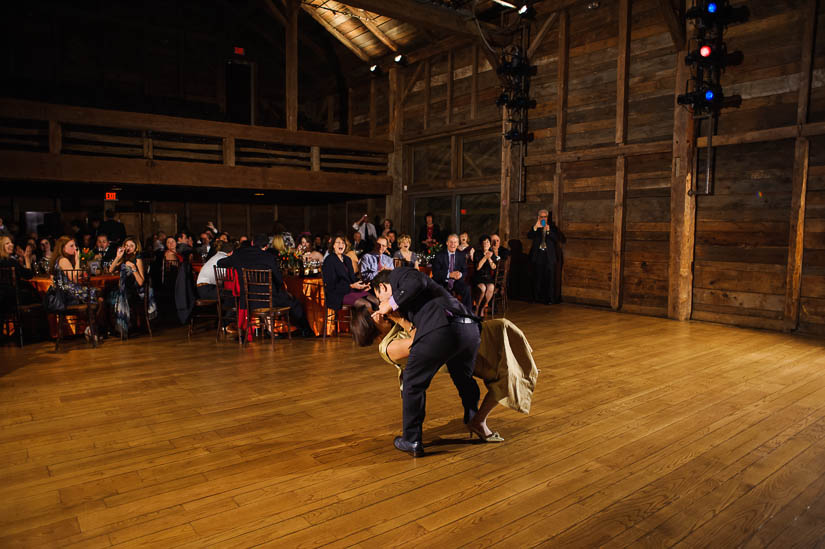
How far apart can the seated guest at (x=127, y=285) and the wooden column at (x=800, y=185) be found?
813cm

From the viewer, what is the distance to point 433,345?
2.95 meters

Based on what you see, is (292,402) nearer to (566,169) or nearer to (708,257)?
(708,257)

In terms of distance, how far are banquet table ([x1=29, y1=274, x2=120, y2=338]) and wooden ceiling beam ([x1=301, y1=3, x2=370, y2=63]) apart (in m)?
9.08

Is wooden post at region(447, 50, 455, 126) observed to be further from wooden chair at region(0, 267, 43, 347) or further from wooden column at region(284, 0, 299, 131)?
wooden chair at region(0, 267, 43, 347)

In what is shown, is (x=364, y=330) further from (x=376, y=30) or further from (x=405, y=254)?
(x=376, y=30)

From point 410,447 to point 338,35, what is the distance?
12473mm

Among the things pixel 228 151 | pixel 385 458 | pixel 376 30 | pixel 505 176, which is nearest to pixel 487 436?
pixel 385 458

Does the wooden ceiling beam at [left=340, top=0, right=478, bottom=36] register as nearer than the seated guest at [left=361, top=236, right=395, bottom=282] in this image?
No

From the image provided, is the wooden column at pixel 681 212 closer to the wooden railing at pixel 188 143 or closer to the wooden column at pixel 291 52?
the wooden railing at pixel 188 143

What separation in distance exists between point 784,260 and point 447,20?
6661mm

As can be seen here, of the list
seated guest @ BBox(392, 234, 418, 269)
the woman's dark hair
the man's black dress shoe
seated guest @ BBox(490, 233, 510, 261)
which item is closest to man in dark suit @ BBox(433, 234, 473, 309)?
seated guest @ BBox(392, 234, 418, 269)

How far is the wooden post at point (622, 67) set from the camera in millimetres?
8617

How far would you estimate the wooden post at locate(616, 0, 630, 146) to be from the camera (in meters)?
8.62

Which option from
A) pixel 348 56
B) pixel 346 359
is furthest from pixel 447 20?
pixel 346 359
